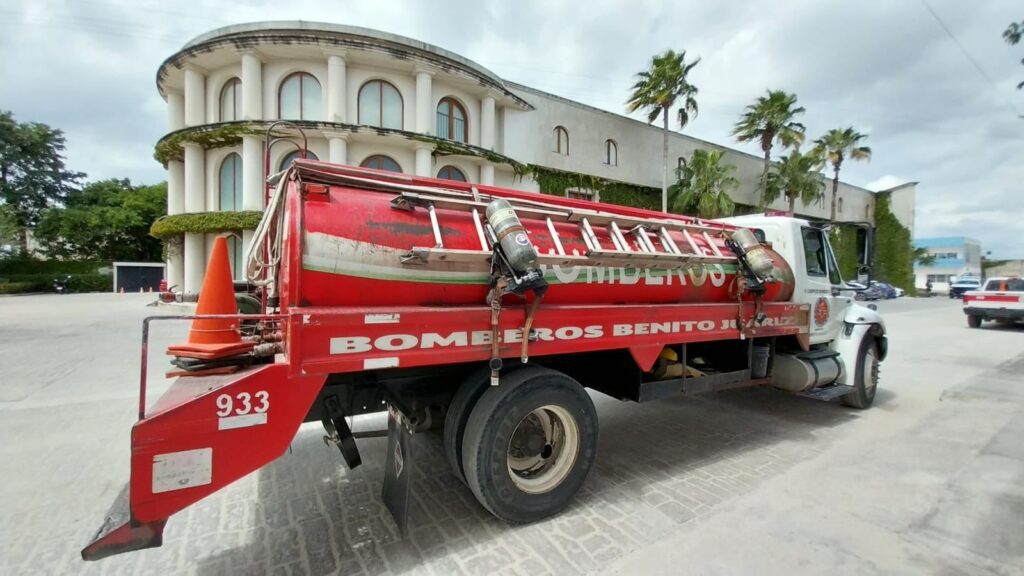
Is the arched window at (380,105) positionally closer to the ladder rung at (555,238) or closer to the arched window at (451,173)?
the arched window at (451,173)

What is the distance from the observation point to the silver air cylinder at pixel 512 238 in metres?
2.98

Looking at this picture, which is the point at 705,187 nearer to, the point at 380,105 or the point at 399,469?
the point at 380,105

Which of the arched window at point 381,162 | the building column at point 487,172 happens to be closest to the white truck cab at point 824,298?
the building column at point 487,172

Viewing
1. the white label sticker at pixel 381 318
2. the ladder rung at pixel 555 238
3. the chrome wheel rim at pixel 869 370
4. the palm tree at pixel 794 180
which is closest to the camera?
the white label sticker at pixel 381 318

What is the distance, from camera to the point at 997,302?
15438mm

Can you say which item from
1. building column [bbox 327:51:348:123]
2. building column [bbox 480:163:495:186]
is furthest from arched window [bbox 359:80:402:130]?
building column [bbox 480:163:495:186]

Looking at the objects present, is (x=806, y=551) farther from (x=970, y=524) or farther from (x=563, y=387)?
(x=563, y=387)

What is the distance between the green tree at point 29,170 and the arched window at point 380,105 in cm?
4100

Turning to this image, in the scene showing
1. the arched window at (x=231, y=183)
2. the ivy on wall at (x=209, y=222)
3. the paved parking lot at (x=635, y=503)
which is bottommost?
the paved parking lot at (x=635, y=503)

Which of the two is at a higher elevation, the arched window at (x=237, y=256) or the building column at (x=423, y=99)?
the building column at (x=423, y=99)

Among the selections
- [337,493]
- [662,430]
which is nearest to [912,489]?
[662,430]

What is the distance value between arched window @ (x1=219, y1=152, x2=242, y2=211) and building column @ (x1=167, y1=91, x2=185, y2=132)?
4850mm

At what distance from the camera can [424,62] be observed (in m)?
18.1

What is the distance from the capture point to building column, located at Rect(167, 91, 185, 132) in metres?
21.4
